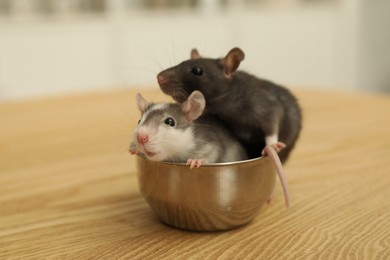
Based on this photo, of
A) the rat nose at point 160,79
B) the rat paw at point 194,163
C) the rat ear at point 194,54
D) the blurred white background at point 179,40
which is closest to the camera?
the rat paw at point 194,163

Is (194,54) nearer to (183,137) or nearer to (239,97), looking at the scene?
(239,97)

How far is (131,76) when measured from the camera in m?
4.45

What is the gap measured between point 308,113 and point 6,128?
3.85 ft

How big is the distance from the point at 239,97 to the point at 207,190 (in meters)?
0.26

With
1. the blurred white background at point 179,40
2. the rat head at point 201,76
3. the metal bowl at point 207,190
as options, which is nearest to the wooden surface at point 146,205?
the metal bowl at point 207,190

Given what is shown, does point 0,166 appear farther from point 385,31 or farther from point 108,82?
point 385,31

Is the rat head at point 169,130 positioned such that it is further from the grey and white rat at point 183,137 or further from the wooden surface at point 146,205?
the wooden surface at point 146,205

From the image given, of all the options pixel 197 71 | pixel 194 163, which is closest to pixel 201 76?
pixel 197 71

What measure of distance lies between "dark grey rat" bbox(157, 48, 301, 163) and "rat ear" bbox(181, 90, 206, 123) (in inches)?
3.6

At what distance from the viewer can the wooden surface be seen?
827 mm

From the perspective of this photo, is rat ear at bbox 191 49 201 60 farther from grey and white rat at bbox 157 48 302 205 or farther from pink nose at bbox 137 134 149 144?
pink nose at bbox 137 134 149 144

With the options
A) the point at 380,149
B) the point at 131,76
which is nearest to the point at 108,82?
the point at 131,76

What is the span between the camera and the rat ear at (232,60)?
96 centimetres

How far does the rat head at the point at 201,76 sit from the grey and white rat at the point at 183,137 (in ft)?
0.18
